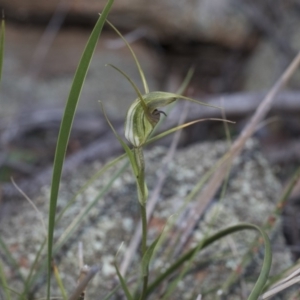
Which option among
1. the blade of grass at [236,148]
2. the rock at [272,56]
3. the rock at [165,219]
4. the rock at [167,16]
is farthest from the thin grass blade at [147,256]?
the rock at [167,16]

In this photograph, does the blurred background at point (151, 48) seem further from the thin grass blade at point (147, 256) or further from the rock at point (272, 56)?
the thin grass blade at point (147, 256)

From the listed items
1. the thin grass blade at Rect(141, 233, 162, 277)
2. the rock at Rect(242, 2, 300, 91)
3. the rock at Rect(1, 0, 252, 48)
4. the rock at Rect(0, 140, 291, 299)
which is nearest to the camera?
the thin grass blade at Rect(141, 233, 162, 277)

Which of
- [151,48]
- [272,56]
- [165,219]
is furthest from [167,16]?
[165,219]

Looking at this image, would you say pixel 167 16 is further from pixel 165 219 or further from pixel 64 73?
pixel 165 219

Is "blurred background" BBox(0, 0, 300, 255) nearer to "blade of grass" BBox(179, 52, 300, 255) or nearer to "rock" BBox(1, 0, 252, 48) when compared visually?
"rock" BBox(1, 0, 252, 48)

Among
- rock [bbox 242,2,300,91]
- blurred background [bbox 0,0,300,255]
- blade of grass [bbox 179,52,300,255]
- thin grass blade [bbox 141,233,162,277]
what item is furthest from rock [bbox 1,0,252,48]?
thin grass blade [bbox 141,233,162,277]

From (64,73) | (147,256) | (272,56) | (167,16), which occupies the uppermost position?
(167,16)
